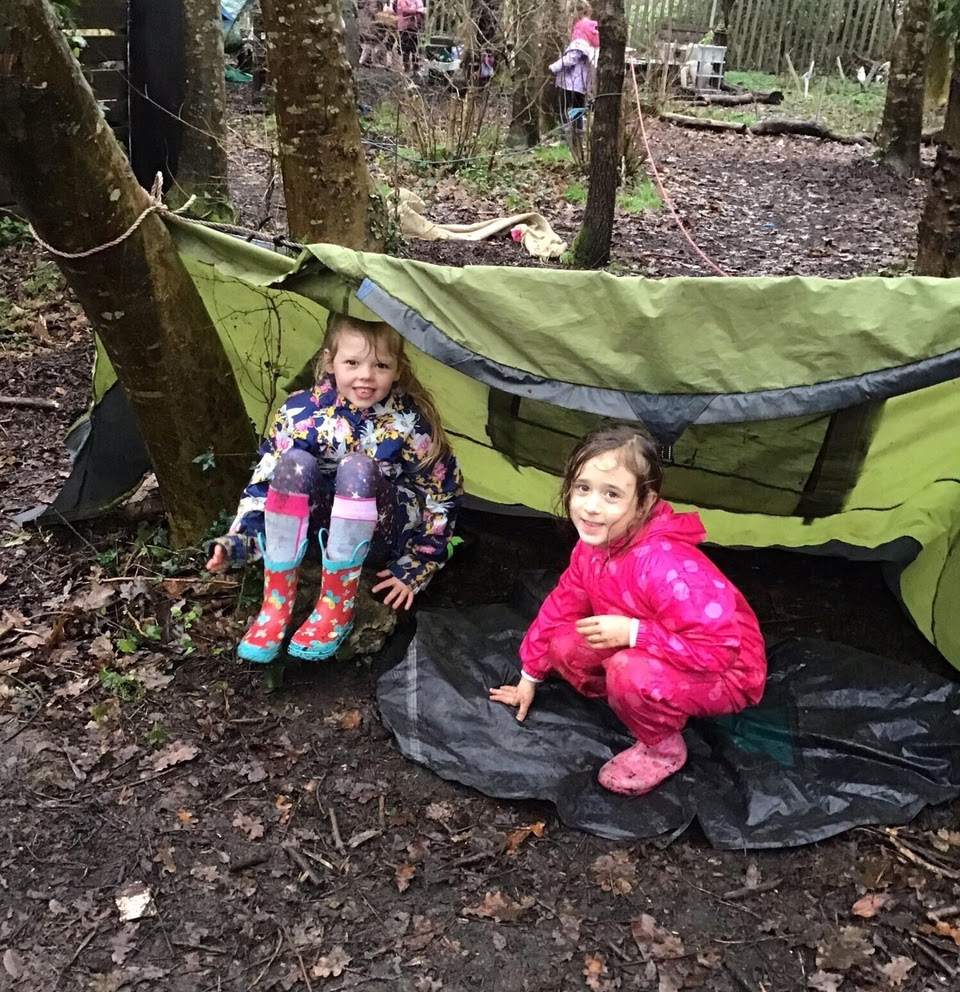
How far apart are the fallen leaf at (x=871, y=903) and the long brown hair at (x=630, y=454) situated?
1029 millimetres

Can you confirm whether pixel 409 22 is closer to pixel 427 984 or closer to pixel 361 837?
pixel 361 837

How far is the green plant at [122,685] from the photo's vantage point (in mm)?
2715

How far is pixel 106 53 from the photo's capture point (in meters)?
6.40

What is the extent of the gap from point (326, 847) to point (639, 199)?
7498 millimetres

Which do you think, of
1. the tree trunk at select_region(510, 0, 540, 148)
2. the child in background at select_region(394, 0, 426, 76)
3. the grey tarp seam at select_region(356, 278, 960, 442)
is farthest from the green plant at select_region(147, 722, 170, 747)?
the child in background at select_region(394, 0, 426, 76)

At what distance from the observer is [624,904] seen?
7.10 feet

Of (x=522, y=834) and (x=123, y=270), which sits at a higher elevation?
(x=123, y=270)

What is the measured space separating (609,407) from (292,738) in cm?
129

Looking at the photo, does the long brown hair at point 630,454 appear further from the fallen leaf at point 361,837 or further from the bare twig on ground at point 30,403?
the bare twig on ground at point 30,403

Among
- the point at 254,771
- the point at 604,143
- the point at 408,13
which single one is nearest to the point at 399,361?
the point at 254,771

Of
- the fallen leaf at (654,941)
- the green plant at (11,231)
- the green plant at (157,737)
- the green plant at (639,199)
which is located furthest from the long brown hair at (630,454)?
the green plant at (639,199)

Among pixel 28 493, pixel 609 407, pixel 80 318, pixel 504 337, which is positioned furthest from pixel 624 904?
pixel 80 318

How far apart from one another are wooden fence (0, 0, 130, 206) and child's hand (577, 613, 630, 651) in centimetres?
569

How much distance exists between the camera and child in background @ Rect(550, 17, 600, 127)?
32.3ft
